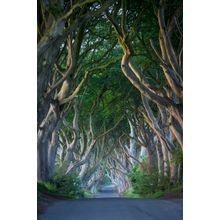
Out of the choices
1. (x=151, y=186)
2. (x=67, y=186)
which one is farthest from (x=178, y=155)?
(x=67, y=186)

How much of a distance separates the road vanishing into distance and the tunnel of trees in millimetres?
507

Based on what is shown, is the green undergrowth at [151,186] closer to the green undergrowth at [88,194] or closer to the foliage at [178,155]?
the foliage at [178,155]

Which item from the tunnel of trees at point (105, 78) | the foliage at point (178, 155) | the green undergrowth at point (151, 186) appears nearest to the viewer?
the tunnel of trees at point (105, 78)

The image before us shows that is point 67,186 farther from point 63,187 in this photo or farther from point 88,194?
point 88,194

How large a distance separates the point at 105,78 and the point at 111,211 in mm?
2950

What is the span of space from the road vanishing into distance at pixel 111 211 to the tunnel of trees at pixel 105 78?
507mm

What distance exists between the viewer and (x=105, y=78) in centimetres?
991

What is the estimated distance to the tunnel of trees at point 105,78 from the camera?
27.7 feet

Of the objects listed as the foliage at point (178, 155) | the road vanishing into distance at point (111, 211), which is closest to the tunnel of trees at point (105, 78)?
the foliage at point (178, 155)
